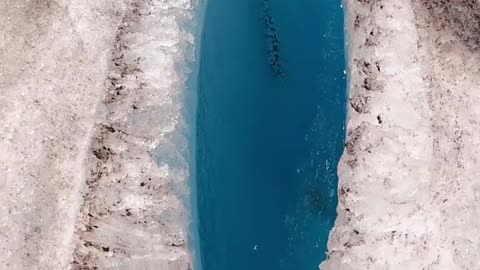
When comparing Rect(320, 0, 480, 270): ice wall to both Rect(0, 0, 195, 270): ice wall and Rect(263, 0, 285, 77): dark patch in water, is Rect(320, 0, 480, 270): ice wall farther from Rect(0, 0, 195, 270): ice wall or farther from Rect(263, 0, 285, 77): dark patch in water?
Rect(0, 0, 195, 270): ice wall

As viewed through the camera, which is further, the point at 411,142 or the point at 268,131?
the point at 268,131

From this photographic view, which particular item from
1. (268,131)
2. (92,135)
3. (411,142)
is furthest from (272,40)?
(92,135)

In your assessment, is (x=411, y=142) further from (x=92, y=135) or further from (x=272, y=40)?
(x=92, y=135)

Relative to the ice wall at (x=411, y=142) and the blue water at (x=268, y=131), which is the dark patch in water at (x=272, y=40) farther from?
the ice wall at (x=411, y=142)

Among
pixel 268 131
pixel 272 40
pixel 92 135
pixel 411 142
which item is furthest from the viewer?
pixel 272 40

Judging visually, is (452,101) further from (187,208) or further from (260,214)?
(187,208)

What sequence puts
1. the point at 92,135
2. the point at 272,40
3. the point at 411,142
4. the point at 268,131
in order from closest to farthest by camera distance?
1. the point at 92,135
2. the point at 411,142
3. the point at 268,131
4. the point at 272,40


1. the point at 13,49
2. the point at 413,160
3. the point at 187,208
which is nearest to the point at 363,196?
the point at 413,160

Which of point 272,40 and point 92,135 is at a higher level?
point 272,40

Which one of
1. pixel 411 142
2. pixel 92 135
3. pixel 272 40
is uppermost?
pixel 272 40
